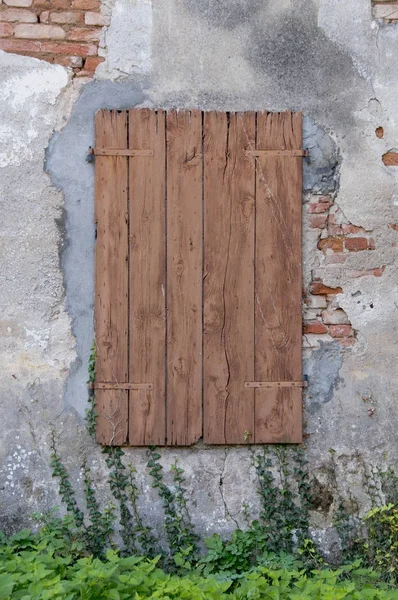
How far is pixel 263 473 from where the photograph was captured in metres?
4.31

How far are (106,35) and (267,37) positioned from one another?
0.91 meters

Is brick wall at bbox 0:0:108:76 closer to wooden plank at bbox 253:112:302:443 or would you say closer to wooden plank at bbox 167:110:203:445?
wooden plank at bbox 167:110:203:445

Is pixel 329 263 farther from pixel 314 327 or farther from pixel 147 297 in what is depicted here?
pixel 147 297

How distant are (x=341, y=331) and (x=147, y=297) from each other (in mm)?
1122

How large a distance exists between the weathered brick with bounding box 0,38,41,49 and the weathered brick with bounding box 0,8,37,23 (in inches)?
4.6

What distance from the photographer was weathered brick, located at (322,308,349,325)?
4395mm

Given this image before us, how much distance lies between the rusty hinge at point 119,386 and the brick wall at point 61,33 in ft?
5.71

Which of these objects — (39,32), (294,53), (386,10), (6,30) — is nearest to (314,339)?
(294,53)

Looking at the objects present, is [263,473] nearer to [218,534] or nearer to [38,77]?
[218,534]

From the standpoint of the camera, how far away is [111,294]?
427 cm

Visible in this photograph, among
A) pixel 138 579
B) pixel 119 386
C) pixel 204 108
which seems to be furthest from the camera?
pixel 204 108

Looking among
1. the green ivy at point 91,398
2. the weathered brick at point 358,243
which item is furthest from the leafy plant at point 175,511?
the weathered brick at point 358,243

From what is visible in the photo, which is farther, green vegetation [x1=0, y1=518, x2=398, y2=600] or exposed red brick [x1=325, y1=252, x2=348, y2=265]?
exposed red brick [x1=325, y1=252, x2=348, y2=265]

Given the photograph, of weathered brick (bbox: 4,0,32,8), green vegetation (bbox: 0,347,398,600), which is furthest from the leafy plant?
weathered brick (bbox: 4,0,32,8)
